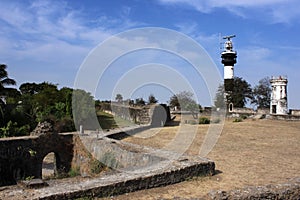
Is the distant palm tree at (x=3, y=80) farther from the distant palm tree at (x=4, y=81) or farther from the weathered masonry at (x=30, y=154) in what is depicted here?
the weathered masonry at (x=30, y=154)

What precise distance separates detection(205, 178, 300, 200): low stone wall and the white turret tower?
3384 centimetres

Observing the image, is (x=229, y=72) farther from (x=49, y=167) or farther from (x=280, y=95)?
(x=49, y=167)

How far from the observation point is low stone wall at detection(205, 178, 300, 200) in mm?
4820

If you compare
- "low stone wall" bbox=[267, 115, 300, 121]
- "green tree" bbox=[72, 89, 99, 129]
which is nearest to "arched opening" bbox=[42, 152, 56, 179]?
"green tree" bbox=[72, 89, 99, 129]

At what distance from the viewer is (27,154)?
12078 millimetres

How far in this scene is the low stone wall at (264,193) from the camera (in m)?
4.82

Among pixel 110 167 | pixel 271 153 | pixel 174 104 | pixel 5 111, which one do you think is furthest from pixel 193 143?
pixel 174 104

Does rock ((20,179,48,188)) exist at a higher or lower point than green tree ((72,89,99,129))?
lower

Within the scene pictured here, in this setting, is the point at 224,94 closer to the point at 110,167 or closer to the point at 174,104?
the point at 174,104

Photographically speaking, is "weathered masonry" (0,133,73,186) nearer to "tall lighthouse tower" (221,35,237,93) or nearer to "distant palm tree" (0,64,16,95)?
"distant palm tree" (0,64,16,95)

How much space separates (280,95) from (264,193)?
3510cm

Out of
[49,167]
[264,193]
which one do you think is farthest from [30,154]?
[264,193]

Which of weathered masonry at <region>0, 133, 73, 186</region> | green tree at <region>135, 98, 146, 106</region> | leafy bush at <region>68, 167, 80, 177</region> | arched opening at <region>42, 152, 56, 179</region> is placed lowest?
arched opening at <region>42, 152, 56, 179</region>

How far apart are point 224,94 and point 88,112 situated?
24.8 metres
